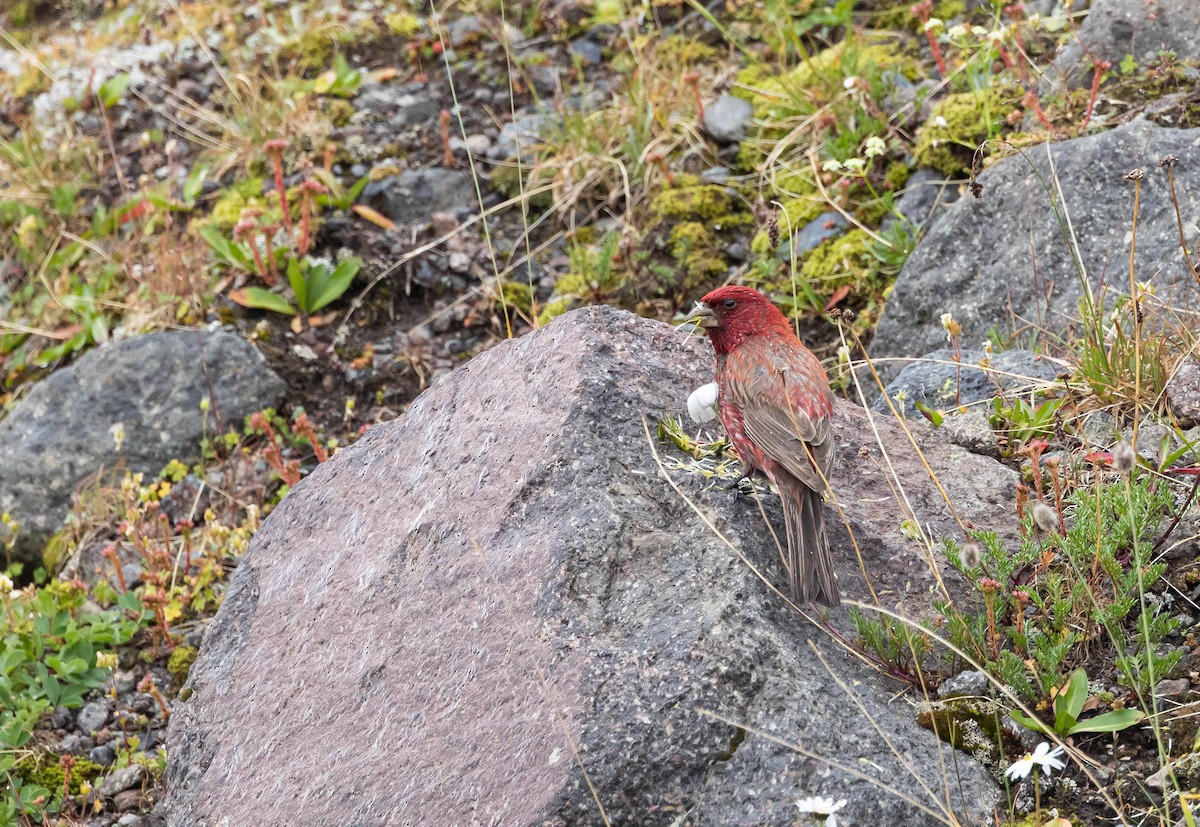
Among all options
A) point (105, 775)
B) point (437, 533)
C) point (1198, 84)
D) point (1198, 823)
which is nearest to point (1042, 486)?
point (1198, 823)

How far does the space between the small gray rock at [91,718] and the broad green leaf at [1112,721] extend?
12.7 ft

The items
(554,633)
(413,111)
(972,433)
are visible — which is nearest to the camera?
(554,633)

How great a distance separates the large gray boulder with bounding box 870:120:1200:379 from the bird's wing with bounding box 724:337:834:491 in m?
1.21

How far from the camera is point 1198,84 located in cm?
574

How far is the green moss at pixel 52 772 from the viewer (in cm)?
464

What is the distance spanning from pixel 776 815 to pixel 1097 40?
4.98 metres

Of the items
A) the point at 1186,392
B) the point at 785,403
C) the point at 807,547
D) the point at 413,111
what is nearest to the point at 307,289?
the point at 413,111

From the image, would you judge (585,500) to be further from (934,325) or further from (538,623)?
(934,325)

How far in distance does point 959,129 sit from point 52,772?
5389mm

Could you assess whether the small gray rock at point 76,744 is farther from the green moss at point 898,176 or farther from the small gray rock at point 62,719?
the green moss at point 898,176

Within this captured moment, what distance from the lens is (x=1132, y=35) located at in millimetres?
6180

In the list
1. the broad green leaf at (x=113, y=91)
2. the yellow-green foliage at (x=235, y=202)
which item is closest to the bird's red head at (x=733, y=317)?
the yellow-green foliage at (x=235, y=202)

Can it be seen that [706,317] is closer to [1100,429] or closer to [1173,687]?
[1100,429]

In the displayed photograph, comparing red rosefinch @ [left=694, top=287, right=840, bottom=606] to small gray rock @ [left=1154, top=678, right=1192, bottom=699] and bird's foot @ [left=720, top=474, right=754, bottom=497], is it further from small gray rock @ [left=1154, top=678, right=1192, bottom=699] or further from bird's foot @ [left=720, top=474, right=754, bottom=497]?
small gray rock @ [left=1154, top=678, right=1192, bottom=699]
